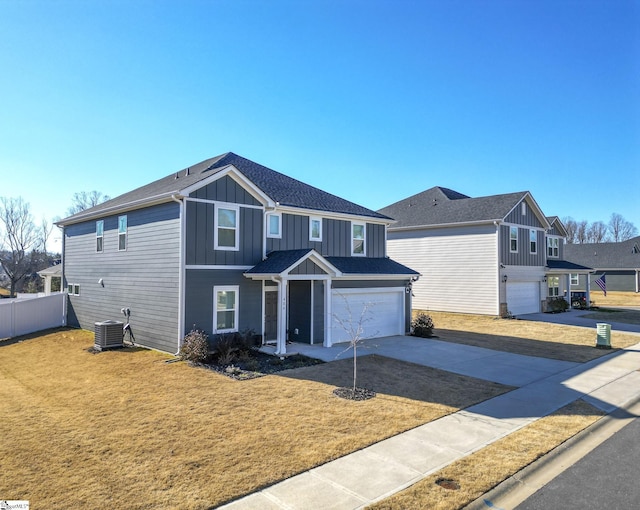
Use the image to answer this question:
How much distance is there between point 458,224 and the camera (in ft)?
85.9

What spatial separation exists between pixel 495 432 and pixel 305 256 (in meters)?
8.19

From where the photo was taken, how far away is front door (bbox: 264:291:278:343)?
50.0 ft

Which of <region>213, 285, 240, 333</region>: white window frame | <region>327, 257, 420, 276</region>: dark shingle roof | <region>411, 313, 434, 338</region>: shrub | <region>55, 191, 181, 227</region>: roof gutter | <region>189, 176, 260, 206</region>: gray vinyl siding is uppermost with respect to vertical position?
<region>189, 176, 260, 206</region>: gray vinyl siding

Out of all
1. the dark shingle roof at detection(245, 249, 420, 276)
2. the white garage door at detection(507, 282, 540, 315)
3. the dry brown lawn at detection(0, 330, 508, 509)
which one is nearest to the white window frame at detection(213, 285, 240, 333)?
the dark shingle roof at detection(245, 249, 420, 276)

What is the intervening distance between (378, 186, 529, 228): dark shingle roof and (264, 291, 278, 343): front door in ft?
50.3

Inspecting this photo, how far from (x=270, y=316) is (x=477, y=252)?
51.2ft

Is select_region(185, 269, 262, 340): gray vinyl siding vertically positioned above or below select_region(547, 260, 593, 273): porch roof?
below

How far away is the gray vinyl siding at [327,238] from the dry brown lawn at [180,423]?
584 centimetres

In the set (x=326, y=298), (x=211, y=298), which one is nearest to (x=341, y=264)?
(x=326, y=298)

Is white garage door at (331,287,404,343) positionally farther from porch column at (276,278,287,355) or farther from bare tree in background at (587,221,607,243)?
bare tree in background at (587,221,607,243)

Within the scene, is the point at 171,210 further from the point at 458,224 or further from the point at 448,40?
the point at 458,224

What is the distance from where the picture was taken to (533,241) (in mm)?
28359

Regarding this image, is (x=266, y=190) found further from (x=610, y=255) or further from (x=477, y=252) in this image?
(x=610, y=255)

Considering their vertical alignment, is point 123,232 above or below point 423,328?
above
